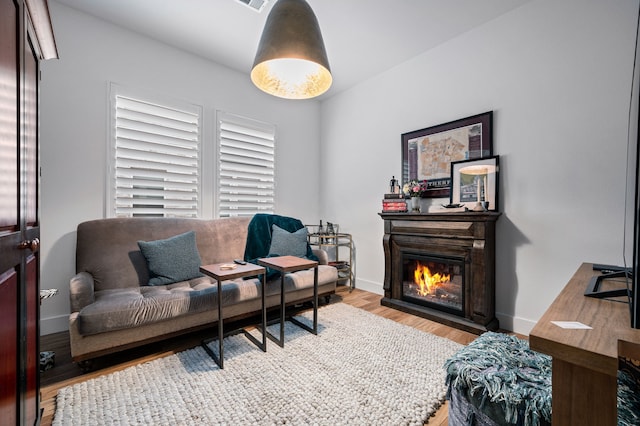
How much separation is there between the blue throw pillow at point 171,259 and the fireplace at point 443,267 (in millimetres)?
2144

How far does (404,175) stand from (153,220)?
2.89 m

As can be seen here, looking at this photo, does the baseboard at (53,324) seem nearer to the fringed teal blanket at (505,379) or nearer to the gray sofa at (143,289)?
the gray sofa at (143,289)

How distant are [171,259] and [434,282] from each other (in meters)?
2.70

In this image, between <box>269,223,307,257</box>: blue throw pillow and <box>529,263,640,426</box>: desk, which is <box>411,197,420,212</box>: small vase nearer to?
<box>269,223,307,257</box>: blue throw pillow

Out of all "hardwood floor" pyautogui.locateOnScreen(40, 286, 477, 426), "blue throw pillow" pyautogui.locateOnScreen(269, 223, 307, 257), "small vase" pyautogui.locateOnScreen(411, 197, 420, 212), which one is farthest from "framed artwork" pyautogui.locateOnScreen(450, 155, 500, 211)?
"blue throw pillow" pyautogui.locateOnScreen(269, 223, 307, 257)

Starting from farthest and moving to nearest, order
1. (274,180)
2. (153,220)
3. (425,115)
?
(274,180) < (425,115) < (153,220)

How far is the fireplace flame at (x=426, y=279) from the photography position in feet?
9.56

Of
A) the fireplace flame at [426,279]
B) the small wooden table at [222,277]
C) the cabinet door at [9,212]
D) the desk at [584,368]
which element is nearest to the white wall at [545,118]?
the fireplace flame at [426,279]

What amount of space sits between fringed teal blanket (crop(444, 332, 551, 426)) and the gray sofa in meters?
1.84

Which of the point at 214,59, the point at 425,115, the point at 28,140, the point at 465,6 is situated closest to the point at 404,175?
the point at 425,115

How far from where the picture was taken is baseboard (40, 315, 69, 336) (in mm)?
2436

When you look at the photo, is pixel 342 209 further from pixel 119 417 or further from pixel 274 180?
pixel 119 417

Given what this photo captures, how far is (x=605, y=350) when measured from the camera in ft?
2.07

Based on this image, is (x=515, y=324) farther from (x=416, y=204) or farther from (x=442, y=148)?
(x=442, y=148)
